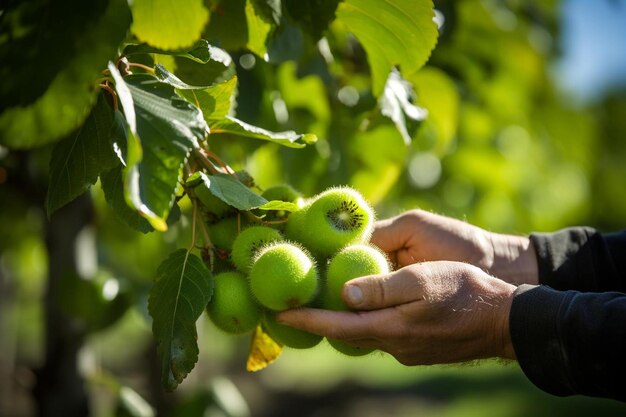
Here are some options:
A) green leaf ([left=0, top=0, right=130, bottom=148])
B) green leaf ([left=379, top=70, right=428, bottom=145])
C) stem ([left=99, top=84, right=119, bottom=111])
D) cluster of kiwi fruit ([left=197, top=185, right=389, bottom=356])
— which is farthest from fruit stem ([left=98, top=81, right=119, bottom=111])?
green leaf ([left=379, top=70, right=428, bottom=145])

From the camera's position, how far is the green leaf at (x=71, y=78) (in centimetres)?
89

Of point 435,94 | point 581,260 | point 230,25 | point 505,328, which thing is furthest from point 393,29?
point 581,260

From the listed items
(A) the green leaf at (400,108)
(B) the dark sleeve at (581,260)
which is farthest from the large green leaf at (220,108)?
(B) the dark sleeve at (581,260)

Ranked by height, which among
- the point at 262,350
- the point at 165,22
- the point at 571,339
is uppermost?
the point at 165,22

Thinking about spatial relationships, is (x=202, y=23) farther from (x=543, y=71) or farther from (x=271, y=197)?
(x=543, y=71)

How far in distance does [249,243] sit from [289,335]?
0.18 m

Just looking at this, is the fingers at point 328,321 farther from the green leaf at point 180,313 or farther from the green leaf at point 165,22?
the green leaf at point 165,22

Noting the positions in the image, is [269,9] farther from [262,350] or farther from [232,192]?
[262,350]

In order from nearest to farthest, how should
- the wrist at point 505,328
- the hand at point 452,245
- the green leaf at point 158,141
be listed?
1. the green leaf at point 158,141
2. the wrist at point 505,328
3. the hand at point 452,245

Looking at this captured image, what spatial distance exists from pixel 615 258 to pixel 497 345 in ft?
2.20

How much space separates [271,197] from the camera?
4.16 feet

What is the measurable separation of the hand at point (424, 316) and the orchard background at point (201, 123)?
9.1 inches

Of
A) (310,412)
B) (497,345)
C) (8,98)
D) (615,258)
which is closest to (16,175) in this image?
(8,98)

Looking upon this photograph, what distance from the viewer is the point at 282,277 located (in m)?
1.08
